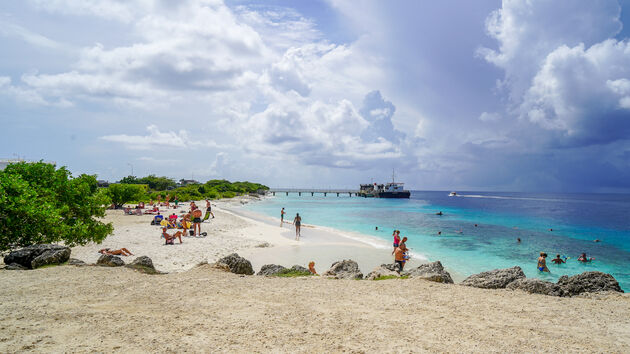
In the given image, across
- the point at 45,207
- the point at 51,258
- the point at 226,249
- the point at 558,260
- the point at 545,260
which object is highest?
the point at 45,207

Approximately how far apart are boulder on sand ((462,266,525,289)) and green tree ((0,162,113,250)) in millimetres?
13897

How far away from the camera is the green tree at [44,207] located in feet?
34.3

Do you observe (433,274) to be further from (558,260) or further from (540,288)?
(558,260)

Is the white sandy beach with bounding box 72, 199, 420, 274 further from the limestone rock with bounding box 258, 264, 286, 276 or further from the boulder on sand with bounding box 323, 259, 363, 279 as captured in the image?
the boulder on sand with bounding box 323, 259, 363, 279

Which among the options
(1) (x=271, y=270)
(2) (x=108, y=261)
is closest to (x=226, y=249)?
(1) (x=271, y=270)

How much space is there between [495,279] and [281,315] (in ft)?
23.6

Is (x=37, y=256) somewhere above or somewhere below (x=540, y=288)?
above

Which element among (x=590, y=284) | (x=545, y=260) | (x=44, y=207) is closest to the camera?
(x=590, y=284)

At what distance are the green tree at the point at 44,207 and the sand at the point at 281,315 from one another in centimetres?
242

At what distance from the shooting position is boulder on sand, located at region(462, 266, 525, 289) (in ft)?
32.4

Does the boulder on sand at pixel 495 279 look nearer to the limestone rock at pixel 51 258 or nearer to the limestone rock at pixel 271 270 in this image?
the limestone rock at pixel 271 270

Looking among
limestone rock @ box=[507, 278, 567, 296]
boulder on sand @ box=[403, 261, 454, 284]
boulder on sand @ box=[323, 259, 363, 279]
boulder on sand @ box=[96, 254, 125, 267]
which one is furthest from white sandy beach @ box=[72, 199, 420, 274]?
limestone rock @ box=[507, 278, 567, 296]

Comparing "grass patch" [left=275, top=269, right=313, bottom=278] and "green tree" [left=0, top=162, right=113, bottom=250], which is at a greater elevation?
"green tree" [left=0, top=162, right=113, bottom=250]

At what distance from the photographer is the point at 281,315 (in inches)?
262
